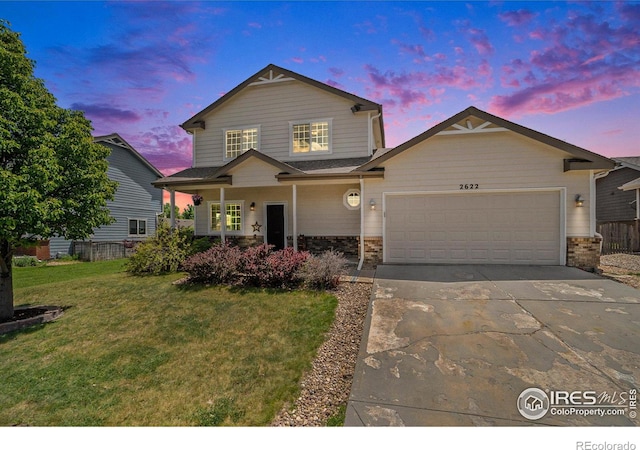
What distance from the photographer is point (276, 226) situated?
40.2 feet

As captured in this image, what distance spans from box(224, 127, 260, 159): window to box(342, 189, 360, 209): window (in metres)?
5.09

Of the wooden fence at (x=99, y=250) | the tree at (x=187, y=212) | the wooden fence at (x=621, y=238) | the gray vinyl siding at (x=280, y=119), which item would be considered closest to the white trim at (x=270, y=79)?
the gray vinyl siding at (x=280, y=119)

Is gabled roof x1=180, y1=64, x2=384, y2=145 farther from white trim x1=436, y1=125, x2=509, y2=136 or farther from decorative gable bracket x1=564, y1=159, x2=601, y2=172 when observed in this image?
decorative gable bracket x1=564, y1=159, x2=601, y2=172

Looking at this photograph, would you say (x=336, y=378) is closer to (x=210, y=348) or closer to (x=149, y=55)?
(x=210, y=348)

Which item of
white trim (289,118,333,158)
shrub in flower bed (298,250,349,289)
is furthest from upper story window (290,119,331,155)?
shrub in flower bed (298,250,349,289)

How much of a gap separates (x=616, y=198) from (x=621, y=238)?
741 cm

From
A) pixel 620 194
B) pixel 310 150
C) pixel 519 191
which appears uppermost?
pixel 310 150

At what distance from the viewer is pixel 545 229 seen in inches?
331

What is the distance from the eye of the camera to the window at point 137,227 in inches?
766

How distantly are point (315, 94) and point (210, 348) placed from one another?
11242mm

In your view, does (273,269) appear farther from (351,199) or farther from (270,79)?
(270,79)

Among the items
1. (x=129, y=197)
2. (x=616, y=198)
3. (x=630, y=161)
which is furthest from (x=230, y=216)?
(x=616, y=198)

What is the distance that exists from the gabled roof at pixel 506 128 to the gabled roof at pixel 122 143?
1791cm

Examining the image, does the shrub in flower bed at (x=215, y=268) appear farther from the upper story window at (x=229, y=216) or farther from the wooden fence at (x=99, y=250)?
the wooden fence at (x=99, y=250)
